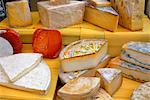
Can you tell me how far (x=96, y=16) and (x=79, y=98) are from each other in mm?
369

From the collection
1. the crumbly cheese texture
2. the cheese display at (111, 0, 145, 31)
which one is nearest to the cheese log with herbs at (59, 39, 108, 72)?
the crumbly cheese texture

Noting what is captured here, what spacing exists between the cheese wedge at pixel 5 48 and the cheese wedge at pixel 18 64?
0.03 m

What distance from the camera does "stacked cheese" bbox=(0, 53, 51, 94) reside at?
66cm

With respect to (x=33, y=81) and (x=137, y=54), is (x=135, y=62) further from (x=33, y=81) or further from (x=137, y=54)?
(x=33, y=81)

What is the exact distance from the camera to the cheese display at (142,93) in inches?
26.0

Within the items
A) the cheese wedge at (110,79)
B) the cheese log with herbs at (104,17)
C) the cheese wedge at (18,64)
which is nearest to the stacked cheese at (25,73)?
the cheese wedge at (18,64)

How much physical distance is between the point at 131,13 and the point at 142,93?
294 mm

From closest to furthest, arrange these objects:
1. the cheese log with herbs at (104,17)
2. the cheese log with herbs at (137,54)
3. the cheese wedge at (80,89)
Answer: the cheese wedge at (80,89) → the cheese log with herbs at (137,54) → the cheese log with herbs at (104,17)

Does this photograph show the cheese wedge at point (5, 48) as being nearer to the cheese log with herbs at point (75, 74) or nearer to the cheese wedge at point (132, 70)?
the cheese log with herbs at point (75, 74)

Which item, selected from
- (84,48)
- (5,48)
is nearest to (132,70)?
Answer: (84,48)

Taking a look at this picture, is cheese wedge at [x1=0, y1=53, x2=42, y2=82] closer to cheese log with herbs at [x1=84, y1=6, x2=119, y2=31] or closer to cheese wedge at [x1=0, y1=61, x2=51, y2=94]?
cheese wedge at [x1=0, y1=61, x2=51, y2=94]

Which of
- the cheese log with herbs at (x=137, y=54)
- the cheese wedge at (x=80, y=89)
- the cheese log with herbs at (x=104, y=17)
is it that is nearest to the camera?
the cheese wedge at (x=80, y=89)

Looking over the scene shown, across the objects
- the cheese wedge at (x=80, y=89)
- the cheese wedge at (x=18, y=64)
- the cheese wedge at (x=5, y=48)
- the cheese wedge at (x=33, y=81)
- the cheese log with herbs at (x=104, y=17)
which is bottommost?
the cheese wedge at (x=80, y=89)

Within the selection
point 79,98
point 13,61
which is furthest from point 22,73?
point 79,98
